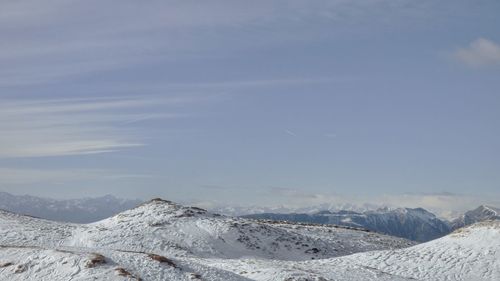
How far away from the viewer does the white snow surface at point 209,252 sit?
32.0m

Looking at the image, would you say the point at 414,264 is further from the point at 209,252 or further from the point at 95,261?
the point at 95,261

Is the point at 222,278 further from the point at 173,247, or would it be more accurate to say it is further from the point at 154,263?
the point at 173,247

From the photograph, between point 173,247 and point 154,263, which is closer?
point 154,263

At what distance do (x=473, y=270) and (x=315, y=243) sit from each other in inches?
667

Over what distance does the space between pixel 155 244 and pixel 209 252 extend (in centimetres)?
422

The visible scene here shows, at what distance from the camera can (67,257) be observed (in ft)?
106

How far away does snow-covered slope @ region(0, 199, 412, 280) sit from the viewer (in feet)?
104

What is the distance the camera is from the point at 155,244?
4897cm

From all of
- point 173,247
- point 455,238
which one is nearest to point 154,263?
point 173,247

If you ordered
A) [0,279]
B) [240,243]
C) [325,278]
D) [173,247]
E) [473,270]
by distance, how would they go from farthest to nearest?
[240,243], [173,247], [473,270], [325,278], [0,279]

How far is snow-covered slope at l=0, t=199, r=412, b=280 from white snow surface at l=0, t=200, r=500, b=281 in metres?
0.06

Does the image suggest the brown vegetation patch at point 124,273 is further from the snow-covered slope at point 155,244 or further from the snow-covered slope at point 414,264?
the snow-covered slope at point 414,264

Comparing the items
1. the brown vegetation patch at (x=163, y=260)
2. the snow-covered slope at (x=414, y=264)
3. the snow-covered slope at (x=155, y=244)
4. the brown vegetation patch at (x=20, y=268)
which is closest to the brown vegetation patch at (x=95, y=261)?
the snow-covered slope at (x=155, y=244)

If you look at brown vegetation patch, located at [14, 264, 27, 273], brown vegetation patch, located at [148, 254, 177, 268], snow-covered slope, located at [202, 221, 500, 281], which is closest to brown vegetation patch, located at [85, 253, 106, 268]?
brown vegetation patch, located at [148, 254, 177, 268]
